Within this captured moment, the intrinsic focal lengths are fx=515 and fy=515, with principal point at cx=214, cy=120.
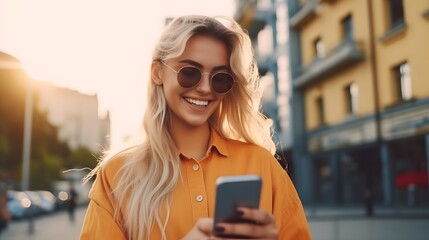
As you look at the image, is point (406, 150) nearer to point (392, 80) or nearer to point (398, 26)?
point (392, 80)

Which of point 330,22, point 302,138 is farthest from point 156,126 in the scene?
point 302,138

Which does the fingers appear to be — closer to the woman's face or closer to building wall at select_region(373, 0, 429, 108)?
the woman's face

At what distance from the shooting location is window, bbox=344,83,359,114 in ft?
69.8

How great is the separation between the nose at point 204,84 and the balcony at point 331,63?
18916mm

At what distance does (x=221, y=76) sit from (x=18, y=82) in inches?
1417

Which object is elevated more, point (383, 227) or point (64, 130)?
point (64, 130)

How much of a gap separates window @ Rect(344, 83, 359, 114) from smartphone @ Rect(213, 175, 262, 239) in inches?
792

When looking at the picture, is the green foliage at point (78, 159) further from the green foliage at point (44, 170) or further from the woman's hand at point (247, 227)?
the woman's hand at point (247, 227)

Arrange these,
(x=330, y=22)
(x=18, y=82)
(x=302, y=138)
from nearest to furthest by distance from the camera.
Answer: (x=330, y=22)
(x=302, y=138)
(x=18, y=82)

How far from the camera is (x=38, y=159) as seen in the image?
43.8m

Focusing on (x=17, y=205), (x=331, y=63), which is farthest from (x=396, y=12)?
(x=17, y=205)

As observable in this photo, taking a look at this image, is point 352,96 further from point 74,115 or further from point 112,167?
point 74,115

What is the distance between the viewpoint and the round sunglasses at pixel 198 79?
2.16 meters

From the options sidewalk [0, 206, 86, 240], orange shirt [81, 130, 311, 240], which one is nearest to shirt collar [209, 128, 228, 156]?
orange shirt [81, 130, 311, 240]
